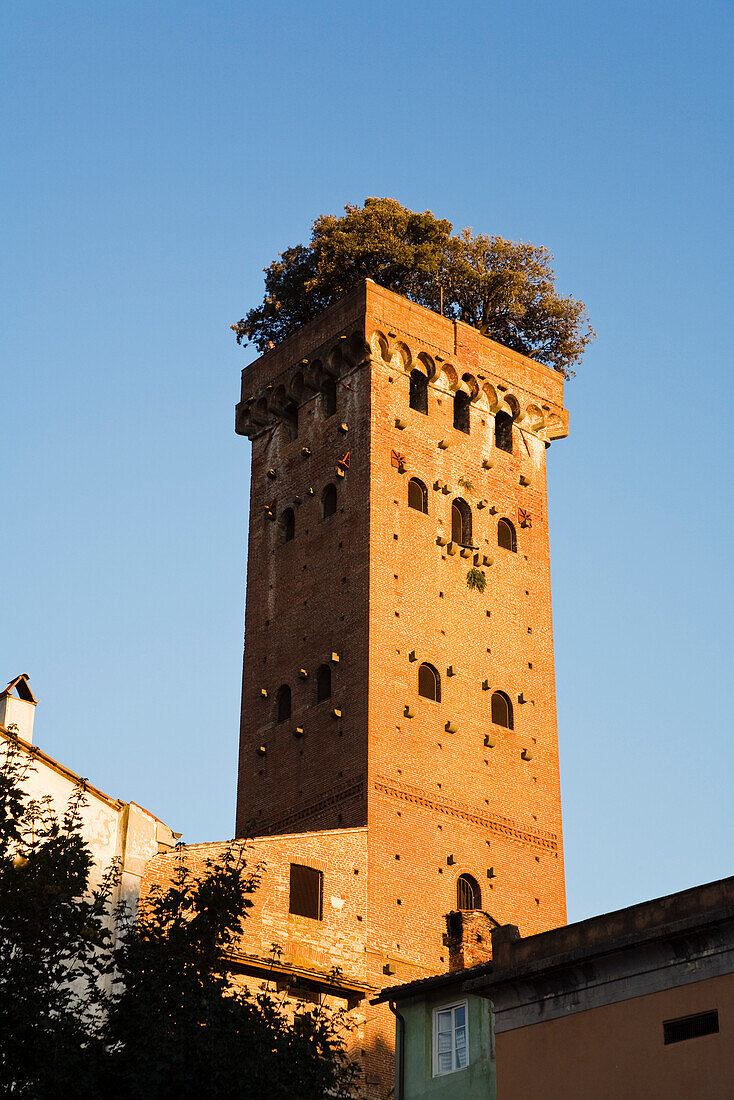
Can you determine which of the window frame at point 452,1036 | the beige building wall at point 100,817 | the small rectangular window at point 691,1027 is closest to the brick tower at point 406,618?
the beige building wall at point 100,817

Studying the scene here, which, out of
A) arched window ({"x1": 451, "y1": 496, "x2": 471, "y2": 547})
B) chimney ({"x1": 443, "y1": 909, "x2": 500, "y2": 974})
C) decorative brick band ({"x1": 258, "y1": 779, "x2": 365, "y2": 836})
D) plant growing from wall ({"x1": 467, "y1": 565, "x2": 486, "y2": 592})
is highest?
arched window ({"x1": 451, "y1": 496, "x2": 471, "y2": 547})

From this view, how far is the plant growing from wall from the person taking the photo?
36375 mm

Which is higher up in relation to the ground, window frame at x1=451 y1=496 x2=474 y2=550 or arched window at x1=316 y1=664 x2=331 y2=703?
window frame at x1=451 y1=496 x2=474 y2=550

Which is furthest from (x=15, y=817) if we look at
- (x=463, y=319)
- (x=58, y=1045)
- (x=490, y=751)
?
(x=463, y=319)

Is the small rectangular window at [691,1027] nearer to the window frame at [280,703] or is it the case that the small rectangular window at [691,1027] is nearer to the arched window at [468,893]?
the arched window at [468,893]

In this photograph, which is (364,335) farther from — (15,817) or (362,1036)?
(15,817)

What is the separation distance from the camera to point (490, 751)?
115 ft

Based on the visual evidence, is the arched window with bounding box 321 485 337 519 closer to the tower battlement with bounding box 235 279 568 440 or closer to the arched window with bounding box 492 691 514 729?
the tower battlement with bounding box 235 279 568 440

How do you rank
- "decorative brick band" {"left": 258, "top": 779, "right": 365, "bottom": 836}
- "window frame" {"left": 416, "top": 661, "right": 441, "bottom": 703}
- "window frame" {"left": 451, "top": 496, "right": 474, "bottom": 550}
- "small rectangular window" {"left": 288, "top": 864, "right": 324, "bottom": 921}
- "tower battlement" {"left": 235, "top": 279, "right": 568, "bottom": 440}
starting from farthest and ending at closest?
"tower battlement" {"left": 235, "top": 279, "right": 568, "bottom": 440} < "window frame" {"left": 451, "top": 496, "right": 474, "bottom": 550} < "window frame" {"left": 416, "top": 661, "right": 441, "bottom": 703} < "decorative brick band" {"left": 258, "top": 779, "right": 365, "bottom": 836} < "small rectangular window" {"left": 288, "top": 864, "right": 324, "bottom": 921}

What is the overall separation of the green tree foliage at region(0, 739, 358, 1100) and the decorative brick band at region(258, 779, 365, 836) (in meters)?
11.8

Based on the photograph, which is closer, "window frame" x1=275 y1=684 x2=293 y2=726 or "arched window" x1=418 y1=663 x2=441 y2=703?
"arched window" x1=418 y1=663 x2=441 y2=703

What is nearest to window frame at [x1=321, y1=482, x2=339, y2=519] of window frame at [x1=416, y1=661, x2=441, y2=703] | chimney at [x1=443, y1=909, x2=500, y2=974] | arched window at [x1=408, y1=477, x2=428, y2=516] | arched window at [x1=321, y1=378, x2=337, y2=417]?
arched window at [x1=408, y1=477, x2=428, y2=516]

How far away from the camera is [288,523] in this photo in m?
37.9

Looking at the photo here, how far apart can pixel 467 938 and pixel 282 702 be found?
21.8ft
